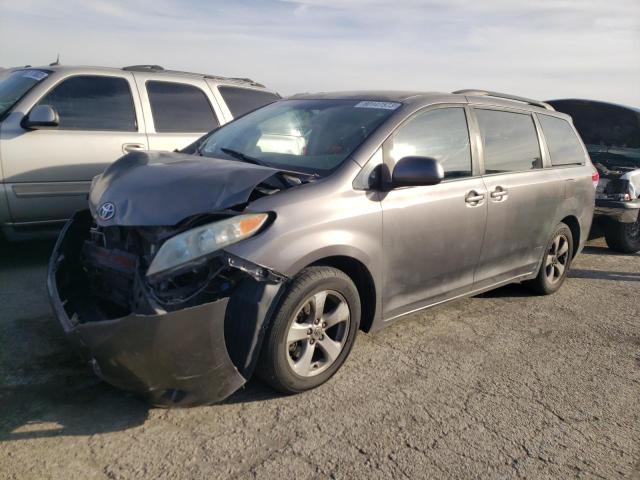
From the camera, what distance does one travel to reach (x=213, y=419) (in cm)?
291

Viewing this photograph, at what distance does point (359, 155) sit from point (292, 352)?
4.03 ft

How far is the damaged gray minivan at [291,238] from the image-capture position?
271 cm

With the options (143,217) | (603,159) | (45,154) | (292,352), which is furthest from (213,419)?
(603,159)

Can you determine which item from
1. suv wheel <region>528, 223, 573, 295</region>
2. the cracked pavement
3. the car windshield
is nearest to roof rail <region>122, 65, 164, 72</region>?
the car windshield

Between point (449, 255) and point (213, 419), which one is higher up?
point (449, 255)

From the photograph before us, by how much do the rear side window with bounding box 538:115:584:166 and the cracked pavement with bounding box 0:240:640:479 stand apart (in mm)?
1728

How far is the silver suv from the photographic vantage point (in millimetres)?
5023

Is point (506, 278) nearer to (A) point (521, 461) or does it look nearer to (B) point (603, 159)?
(A) point (521, 461)

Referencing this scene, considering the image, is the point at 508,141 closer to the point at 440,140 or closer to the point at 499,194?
the point at 499,194

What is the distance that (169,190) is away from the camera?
117 inches

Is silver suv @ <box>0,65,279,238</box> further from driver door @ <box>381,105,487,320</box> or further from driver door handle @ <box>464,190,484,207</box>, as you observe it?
driver door handle @ <box>464,190,484,207</box>

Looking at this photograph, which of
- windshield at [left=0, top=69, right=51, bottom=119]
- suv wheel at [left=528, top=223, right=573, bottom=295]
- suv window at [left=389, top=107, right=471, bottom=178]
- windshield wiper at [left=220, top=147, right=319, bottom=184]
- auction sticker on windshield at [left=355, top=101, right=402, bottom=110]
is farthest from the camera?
windshield at [left=0, top=69, right=51, bottom=119]

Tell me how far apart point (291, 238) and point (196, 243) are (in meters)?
0.50

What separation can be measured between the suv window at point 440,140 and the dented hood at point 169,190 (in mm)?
944
